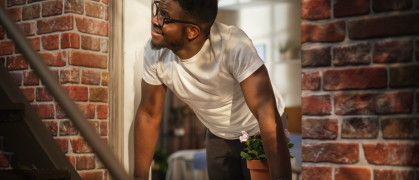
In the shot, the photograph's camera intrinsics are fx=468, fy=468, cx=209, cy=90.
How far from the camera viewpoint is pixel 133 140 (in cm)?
247

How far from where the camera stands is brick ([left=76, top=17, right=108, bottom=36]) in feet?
7.54

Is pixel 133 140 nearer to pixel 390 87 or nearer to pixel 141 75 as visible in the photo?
pixel 141 75

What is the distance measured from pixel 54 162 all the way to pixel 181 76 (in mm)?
660

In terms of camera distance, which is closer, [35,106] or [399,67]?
[399,67]

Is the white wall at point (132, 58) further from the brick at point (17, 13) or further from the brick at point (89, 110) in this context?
the brick at point (17, 13)

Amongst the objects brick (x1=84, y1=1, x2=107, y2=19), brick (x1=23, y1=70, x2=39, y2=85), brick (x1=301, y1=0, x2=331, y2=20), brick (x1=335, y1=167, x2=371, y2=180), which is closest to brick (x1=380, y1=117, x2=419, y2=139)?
brick (x1=335, y1=167, x2=371, y2=180)

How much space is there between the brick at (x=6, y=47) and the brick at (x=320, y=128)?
174cm

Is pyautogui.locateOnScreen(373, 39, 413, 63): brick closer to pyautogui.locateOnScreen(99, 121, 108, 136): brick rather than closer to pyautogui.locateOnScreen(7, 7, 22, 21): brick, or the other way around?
pyautogui.locateOnScreen(99, 121, 108, 136): brick

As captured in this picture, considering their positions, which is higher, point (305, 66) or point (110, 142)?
point (305, 66)

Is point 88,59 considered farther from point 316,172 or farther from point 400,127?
point 400,127

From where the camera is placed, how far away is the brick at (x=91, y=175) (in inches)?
91.1

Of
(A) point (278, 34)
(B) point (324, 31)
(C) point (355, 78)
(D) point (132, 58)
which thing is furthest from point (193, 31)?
(A) point (278, 34)

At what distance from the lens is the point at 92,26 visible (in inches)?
92.4

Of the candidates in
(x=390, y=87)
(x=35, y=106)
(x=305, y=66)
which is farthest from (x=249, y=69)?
(x=35, y=106)
